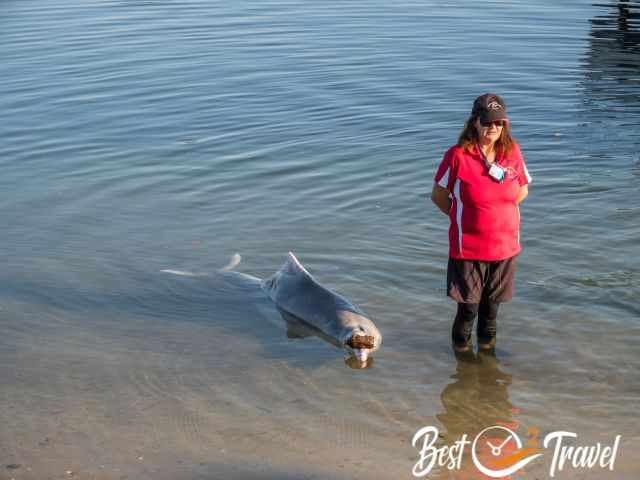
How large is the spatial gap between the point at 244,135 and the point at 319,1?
1411 centimetres

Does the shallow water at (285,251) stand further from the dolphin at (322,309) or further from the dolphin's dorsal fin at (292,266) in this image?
the dolphin's dorsal fin at (292,266)

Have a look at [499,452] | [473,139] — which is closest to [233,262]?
[473,139]

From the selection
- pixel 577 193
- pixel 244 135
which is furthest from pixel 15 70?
pixel 577 193

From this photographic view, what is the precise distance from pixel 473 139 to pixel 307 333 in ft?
8.28

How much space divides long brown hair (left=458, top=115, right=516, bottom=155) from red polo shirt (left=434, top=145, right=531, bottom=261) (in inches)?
1.4

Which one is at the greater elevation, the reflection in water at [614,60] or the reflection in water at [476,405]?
the reflection in water at [614,60]

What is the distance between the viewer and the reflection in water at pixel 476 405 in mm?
6091

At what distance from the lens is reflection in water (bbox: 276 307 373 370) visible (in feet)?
24.2

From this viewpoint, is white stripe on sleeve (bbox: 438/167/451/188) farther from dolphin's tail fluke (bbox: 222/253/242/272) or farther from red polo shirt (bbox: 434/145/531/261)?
dolphin's tail fluke (bbox: 222/253/242/272)

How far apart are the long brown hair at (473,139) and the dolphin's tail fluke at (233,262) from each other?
141 inches

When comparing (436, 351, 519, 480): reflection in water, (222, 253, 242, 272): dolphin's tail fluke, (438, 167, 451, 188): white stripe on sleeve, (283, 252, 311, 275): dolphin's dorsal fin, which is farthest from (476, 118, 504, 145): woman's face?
(222, 253, 242, 272): dolphin's tail fluke

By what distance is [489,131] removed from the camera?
6262 millimetres

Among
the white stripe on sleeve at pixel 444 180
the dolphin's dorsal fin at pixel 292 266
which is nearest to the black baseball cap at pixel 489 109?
the white stripe on sleeve at pixel 444 180

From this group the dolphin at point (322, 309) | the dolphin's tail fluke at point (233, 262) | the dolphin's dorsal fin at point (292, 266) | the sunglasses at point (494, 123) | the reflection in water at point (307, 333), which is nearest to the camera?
the sunglasses at point (494, 123)
